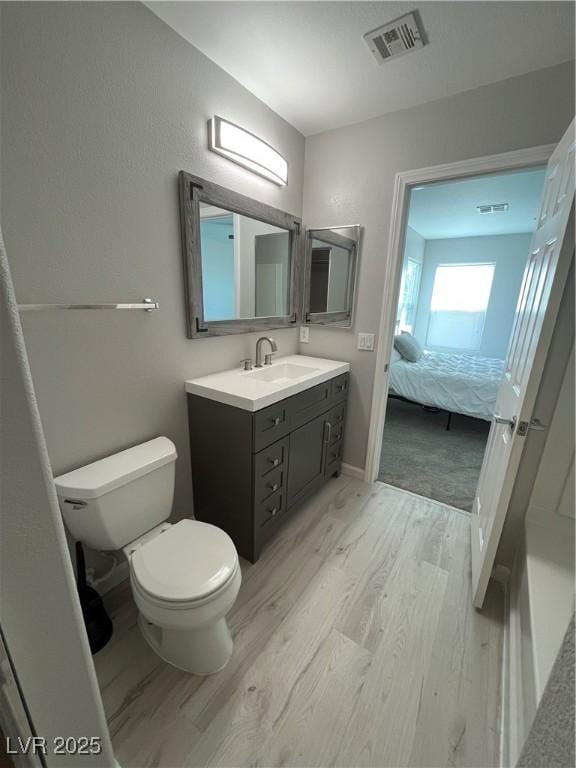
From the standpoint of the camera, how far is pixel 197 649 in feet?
3.75

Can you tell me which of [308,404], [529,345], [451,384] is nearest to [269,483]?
[308,404]

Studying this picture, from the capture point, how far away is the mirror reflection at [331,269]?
84.4 inches

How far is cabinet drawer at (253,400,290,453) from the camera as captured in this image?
4.69 feet

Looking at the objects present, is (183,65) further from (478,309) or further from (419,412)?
(478,309)

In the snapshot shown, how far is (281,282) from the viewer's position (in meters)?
2.15

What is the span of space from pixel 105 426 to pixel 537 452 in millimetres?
1905

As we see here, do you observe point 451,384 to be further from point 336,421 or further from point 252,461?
point 252,461

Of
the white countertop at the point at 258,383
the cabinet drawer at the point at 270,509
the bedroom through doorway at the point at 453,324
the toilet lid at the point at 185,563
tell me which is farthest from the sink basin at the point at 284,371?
the bedroom through doorway at the point at 453,324

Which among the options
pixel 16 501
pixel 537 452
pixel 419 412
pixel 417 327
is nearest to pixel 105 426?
pixel 16 501

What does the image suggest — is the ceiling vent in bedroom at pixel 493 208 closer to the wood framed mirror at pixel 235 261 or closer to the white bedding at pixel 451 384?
the white bedding at pixel 451 384

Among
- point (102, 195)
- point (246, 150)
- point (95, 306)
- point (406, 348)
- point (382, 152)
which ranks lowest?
point (406, 348)

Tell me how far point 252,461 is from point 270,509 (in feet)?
1.22

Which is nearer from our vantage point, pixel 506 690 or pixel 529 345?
pixel 506 690

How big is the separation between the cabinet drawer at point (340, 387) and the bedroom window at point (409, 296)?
299cm
